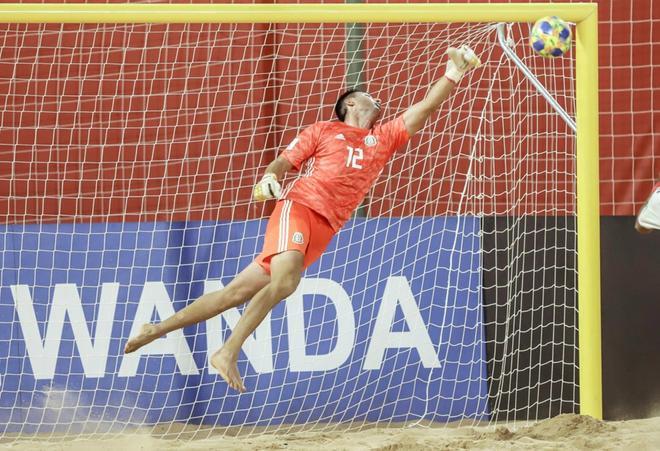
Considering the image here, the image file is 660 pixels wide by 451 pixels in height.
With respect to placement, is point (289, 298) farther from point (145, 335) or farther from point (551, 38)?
point (551, 38)

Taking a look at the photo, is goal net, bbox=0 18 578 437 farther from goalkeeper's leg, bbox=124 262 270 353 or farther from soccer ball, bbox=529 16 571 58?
goalkeeper's leg, bbox=124 262 270 353

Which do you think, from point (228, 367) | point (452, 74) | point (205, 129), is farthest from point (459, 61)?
point (205, 129)

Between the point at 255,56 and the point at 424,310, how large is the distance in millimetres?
2466

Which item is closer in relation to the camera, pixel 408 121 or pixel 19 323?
pixel 408 121

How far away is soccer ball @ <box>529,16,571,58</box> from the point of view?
576 cm

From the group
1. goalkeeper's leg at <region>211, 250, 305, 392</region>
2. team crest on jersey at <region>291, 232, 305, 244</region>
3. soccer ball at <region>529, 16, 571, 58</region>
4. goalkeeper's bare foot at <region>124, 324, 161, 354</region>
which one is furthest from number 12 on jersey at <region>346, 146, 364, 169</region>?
goalkeeper's bare foot at <region>124, 324, 161, 354</region>

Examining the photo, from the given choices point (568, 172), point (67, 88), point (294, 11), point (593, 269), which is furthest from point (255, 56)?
point (593, 269)

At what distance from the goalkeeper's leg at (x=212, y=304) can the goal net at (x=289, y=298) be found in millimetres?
1478

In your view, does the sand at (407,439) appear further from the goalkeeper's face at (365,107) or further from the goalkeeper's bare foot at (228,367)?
the goalkeeper's face at (365,107)

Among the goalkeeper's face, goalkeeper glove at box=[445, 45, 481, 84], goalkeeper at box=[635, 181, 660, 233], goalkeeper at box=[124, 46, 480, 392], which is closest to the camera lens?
goalkeeper at box=[635, 181, 660, 233]

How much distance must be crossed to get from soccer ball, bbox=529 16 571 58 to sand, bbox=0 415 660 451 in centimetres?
223

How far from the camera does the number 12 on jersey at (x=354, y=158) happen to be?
5953 millimetres

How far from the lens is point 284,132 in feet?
26.3

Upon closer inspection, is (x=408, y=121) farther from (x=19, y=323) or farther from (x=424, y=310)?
(x=19, y=323)
